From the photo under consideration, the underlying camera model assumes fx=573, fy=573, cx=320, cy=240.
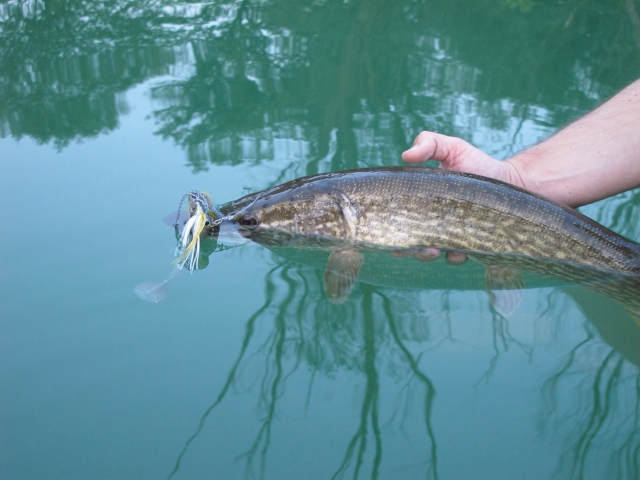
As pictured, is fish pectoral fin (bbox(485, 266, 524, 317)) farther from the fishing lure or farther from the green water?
the fishing lure

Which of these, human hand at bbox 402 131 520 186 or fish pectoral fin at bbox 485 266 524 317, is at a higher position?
human hand at bbox 402 131 520 186

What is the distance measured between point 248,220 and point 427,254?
0.94 m

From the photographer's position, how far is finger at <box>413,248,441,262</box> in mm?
2928

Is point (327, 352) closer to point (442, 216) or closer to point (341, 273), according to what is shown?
point (341, 273)

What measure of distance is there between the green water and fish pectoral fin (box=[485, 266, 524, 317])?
0.20 ft

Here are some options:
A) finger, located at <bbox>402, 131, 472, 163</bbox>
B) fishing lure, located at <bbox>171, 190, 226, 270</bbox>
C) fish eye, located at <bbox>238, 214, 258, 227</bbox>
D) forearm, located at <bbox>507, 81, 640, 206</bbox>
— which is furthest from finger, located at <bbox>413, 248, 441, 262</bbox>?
fishing lure, located at <bbox>171, 190, 226, 270</bbox>

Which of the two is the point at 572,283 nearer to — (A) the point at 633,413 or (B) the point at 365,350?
(A) the point at 633,413

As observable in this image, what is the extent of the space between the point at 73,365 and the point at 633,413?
7.47ft

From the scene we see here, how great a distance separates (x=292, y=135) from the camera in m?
Result: 4.20

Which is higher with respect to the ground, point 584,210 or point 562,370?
point 584,210

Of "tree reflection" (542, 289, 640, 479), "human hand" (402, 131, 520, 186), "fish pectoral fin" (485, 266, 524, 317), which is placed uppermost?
"human hand" (402, 131, 520, 186)

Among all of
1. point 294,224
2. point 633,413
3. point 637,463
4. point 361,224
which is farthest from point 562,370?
point 294,224

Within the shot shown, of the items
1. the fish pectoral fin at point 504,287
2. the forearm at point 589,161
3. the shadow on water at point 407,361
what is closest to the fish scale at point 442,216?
the fish pectoral fin at point 504,287

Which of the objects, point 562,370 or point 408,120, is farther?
point 408,120
